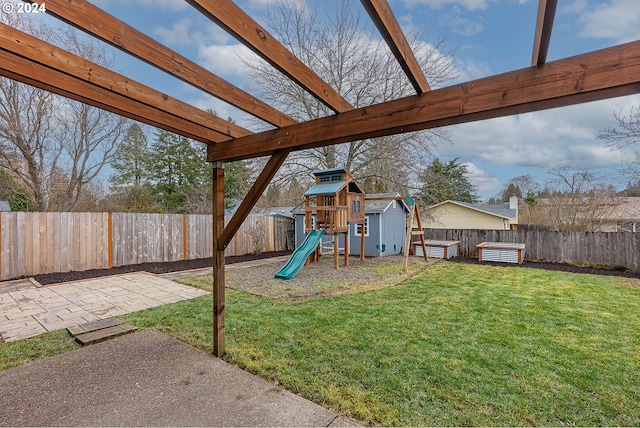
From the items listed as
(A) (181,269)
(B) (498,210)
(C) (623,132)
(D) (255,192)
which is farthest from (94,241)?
(B) (498,210)

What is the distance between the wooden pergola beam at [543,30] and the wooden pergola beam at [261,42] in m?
1.21

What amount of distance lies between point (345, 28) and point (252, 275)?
9261 millimetres

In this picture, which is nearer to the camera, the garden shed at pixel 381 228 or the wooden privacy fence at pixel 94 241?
the wooden privacy fence at pixel 94 241

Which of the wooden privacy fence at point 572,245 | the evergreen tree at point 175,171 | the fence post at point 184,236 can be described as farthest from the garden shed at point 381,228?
the evergreen tree at point 175,171

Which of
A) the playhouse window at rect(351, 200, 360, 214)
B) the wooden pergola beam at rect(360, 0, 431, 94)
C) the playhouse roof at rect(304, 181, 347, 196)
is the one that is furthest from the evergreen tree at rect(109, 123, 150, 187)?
the wooden pergola beam at rect(360, 0, 431, 94)

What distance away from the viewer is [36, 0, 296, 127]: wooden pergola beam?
1.61 meters

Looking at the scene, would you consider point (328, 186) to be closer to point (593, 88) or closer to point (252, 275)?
point (252, 275)

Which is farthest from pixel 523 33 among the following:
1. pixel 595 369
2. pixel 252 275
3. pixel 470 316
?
pixel 252 275

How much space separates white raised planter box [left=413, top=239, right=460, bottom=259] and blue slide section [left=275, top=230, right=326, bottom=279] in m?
4.20

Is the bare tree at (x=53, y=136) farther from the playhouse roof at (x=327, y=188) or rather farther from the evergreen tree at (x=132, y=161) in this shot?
the playhouse roof at (x=327, y=188)

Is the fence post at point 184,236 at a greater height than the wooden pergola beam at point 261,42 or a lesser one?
lesser

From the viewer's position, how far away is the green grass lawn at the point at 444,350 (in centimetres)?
209

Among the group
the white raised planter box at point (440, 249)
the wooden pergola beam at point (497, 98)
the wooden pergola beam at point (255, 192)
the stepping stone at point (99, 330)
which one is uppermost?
the wooden pergola beam at point (497, 98)

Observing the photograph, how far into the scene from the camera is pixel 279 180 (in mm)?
12047
